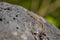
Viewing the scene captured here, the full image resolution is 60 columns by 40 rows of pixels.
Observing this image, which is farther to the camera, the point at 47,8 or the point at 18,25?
the point at 47,8

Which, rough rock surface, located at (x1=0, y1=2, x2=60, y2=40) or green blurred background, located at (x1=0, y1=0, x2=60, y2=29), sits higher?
rough rock surface, located at (x1=0, y1=2, x2=60, y2=40)

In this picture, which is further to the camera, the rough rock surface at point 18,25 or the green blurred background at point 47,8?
the green blurred background at point 47,8

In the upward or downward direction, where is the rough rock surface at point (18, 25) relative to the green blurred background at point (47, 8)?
upward

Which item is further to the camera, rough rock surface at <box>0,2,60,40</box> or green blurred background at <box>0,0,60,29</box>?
green blurred background at <box>0,0,60,29</box>

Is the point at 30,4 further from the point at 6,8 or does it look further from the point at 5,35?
the point at 5,35

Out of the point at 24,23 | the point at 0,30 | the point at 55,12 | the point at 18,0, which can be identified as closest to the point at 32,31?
the point at 24,23
